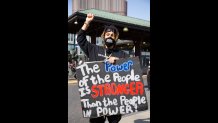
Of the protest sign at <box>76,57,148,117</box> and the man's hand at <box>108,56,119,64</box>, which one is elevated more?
the man's hand at <box>108,56,119,64</box>

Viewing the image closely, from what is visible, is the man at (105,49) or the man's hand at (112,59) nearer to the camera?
the man's hand at (112,59)

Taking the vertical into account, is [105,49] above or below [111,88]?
above

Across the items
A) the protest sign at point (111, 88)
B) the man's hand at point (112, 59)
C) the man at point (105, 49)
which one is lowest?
the protest sign at point (111, 88)

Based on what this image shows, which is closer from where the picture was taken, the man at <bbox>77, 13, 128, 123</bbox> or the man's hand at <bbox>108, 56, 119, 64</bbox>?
the man's hand at <bbox>108, 56, 119, 64</bbox>

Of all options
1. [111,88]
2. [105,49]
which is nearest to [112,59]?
[105,49]

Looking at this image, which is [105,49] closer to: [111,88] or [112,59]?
[112,59]

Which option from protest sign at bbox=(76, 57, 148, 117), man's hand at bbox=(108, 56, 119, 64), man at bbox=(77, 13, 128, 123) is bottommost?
Result: protest sign at bbox=(76, 57, 148, 117)

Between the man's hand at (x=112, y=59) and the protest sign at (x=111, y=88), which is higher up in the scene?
the man's hand at (x=112, y=59)

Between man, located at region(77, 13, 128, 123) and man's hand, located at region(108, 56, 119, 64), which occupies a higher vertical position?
man, located at region(77, 13, 128, 123)

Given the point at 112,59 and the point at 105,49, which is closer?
the point at 112,59
